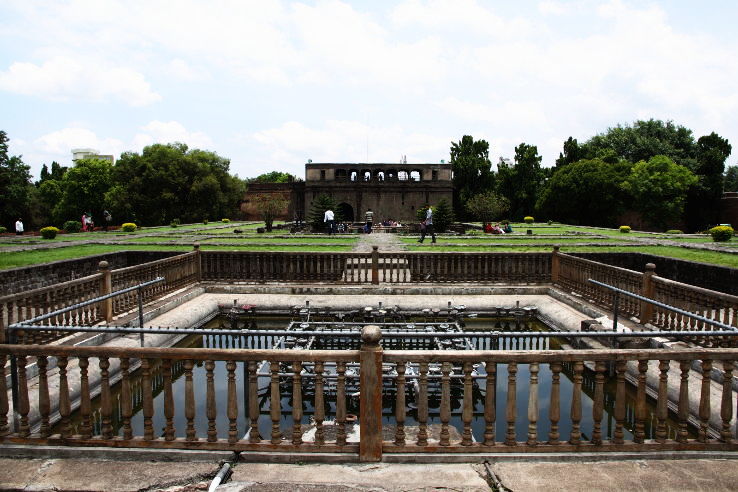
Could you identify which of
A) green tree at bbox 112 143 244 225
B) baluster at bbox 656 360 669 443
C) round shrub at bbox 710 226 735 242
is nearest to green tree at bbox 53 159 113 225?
green tree at bbox 112 143 244 225

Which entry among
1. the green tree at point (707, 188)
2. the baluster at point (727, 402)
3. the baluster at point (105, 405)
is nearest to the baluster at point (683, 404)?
the baluster at point (727, 402)

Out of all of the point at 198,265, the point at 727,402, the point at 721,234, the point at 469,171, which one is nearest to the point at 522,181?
the point at 469,171

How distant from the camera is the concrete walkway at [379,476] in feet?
9.61

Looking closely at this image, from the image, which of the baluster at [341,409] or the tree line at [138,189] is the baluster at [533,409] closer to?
the baluster at [341,409]

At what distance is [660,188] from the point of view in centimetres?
3741

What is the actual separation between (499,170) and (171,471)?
4933cm

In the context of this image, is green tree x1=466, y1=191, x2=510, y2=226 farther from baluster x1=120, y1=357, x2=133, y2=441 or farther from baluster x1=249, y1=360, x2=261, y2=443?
baluster x1=120, y1=357, x2=133, y2=441

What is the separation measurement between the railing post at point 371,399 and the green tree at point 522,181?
45854mm

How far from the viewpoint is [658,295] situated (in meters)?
7.84

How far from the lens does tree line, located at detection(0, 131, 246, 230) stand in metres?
38.6

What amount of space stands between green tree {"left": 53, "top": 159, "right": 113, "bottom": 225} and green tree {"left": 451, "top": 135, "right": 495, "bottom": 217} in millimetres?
33637

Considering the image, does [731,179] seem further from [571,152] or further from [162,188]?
[162,188]

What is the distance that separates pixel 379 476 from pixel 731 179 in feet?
288

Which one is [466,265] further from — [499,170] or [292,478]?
[499,170]
